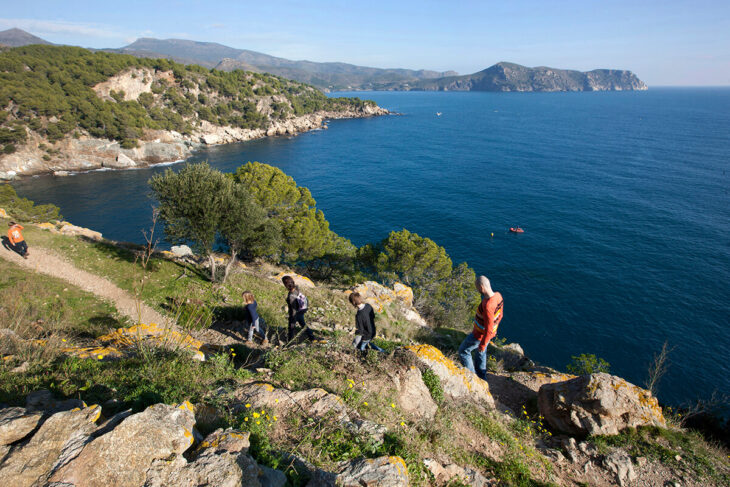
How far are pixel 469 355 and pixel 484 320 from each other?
1.58m

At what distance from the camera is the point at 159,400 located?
507 cm

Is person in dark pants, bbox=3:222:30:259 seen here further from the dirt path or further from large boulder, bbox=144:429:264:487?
large boulder, bbox=144:429:264:487

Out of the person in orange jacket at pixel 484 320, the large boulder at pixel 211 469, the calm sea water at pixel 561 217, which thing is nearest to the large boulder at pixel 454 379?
the person in orange jacket at pixel 484 320

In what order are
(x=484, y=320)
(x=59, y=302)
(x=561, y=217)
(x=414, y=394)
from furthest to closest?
1. (x=561, y=217)
2. (x=59, y=302)
3. (x=484, y=320)
4. (x=414, y=394)

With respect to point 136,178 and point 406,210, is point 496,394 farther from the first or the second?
point 136,178

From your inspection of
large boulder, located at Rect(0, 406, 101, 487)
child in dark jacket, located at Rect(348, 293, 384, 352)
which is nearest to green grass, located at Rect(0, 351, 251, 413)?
large boulder, located at Rect(0, 406, 101, 487)

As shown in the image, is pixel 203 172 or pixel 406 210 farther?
pixel 406 210

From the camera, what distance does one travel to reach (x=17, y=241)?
16062 mm

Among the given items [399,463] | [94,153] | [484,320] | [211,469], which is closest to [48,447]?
[211,469]

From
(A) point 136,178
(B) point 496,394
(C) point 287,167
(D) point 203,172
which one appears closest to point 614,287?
Answer: (B) point 496,394

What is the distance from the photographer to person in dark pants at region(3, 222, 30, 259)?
15898 mm

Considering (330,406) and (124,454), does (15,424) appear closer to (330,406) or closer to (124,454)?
(124,454)

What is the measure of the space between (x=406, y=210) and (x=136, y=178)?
49.3 metres

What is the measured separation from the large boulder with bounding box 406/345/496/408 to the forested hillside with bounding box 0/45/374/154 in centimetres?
8115
